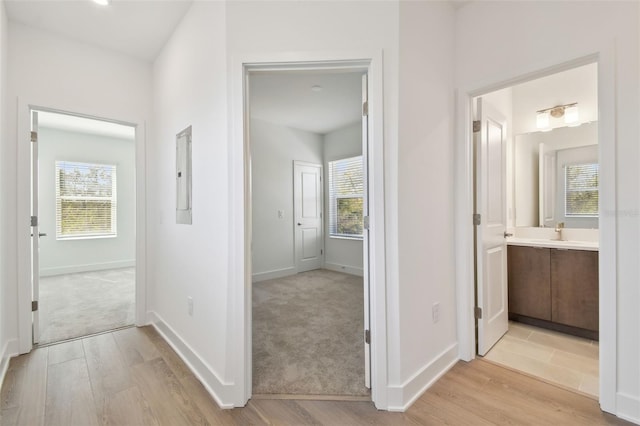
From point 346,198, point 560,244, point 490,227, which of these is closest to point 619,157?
point 490,227

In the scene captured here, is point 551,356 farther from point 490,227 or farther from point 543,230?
point 543,230

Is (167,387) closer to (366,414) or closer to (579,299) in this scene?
(366,414)

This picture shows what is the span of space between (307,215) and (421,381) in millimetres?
3872

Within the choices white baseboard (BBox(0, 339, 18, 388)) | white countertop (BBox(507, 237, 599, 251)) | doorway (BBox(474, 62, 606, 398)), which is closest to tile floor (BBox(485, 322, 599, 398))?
doorway (BBox(474, 62, 606, 398))

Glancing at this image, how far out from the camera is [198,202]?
211 centimetres

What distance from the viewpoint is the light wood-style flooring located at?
1.60 meters

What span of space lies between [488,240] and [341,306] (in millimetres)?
1863

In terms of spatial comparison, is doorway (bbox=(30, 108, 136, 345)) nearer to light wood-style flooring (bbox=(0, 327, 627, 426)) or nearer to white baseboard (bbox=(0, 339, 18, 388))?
white baseboard (bbox=(0, 339, 18, 388))

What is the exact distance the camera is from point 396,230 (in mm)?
1708

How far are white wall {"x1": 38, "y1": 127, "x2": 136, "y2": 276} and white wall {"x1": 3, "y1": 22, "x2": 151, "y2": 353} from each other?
2.88 meters

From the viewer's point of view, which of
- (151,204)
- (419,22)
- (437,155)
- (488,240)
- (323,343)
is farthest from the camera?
(151,204)

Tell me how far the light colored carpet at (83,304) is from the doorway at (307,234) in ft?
5.24

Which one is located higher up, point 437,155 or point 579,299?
point 437,155

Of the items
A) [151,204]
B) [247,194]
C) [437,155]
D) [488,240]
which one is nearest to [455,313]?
[488,240]
